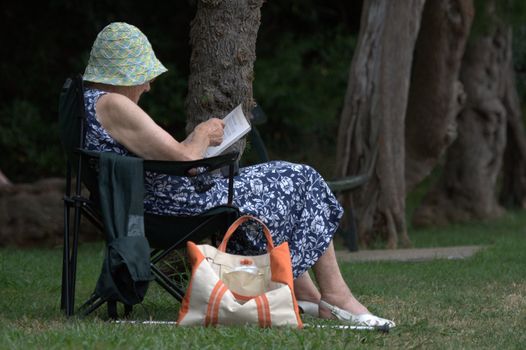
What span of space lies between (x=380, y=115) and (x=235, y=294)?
16.8 ft

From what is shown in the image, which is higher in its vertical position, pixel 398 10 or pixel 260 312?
pixel 398 10

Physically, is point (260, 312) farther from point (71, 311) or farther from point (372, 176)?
point (372, 176)

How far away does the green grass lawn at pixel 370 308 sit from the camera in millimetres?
4176

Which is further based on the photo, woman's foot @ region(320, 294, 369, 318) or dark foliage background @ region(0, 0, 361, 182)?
dark foliage background @ region(0, 0, 361, 182)

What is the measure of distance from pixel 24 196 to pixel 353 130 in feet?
9.28

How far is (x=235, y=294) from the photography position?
4637 mm

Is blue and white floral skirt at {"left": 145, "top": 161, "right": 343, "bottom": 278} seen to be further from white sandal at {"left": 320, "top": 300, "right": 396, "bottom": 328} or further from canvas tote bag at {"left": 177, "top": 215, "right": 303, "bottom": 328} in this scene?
canvas tote bag at {"left": 177, "top": 215, "right": 303, "bottom": 328}

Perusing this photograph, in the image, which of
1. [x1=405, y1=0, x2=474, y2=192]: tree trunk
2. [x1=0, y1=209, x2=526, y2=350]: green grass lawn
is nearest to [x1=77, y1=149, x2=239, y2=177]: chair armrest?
[x1=0, y1=209, x2=526, y2=350]: green grass lawn

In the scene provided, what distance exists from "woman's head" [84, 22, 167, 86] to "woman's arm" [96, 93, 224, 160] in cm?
9

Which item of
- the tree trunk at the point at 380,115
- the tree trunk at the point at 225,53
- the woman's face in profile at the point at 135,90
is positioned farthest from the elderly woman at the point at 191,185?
the tree trunk at the point at 380,115

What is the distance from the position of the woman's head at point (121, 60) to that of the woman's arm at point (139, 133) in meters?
0.09

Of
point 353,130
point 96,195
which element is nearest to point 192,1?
point 353,130

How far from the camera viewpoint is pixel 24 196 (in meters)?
9.80

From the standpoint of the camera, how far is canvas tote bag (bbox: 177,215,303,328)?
444 cm
